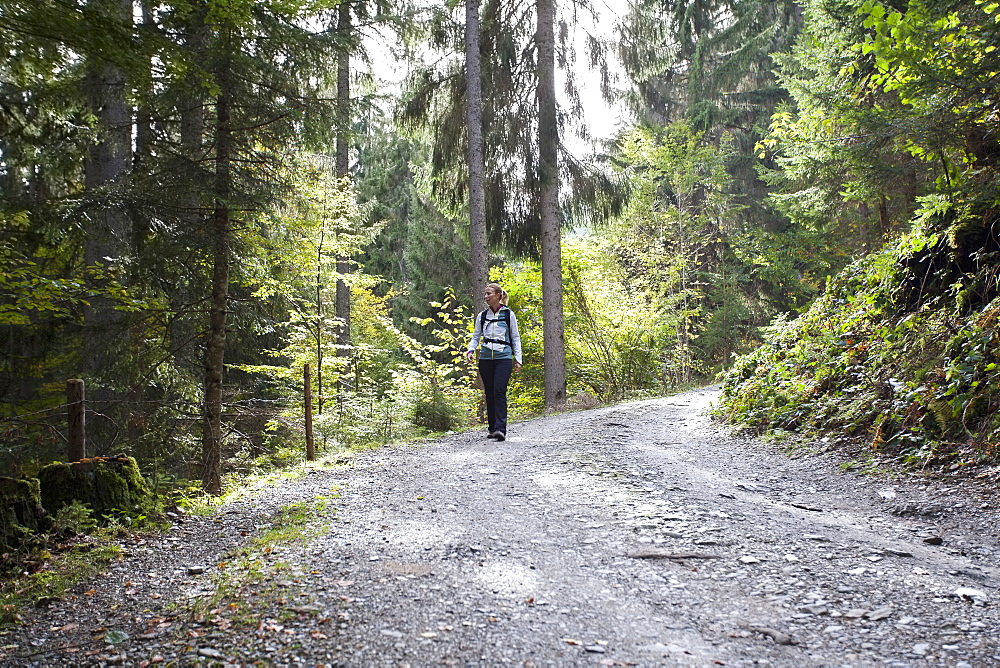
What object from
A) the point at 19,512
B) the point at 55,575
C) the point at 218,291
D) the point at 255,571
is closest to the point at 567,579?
the point at 255,571

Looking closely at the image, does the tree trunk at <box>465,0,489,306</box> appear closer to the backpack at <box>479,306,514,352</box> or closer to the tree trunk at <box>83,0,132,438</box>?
the backpack at <box>479,306,514,352</box>

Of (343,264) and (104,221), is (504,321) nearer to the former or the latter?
(104,221)

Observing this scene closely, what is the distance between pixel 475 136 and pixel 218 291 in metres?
7.98

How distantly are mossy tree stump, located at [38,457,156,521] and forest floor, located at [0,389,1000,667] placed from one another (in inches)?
22.4

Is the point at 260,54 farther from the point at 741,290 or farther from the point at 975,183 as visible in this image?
the point at 741,290

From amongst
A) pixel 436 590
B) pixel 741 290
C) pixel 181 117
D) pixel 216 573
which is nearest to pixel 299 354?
pixel 181 117

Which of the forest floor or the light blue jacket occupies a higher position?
the light blue jacket

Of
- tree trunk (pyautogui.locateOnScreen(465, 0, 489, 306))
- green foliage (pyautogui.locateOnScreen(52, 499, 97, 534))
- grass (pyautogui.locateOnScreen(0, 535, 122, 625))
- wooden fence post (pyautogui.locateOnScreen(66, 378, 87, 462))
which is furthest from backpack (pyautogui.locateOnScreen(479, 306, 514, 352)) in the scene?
grass (pyautogui.locateOnScreen(0, 535, 122, 625))

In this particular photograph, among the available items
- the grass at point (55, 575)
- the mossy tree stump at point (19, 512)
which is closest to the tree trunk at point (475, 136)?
the mossy tree stump at point (19, 512)

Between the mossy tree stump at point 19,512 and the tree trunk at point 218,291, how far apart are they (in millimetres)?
2394

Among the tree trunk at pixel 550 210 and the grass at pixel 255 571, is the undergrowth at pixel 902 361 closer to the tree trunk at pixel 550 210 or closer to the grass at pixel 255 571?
the grass at pixel 255 571

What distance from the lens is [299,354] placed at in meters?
12.0

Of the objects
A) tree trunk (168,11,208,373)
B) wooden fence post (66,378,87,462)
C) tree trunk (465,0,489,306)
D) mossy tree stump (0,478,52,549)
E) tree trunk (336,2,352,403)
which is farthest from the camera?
tree trunk (465,0,489,306)

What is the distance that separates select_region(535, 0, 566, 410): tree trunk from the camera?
14461 millimetres
